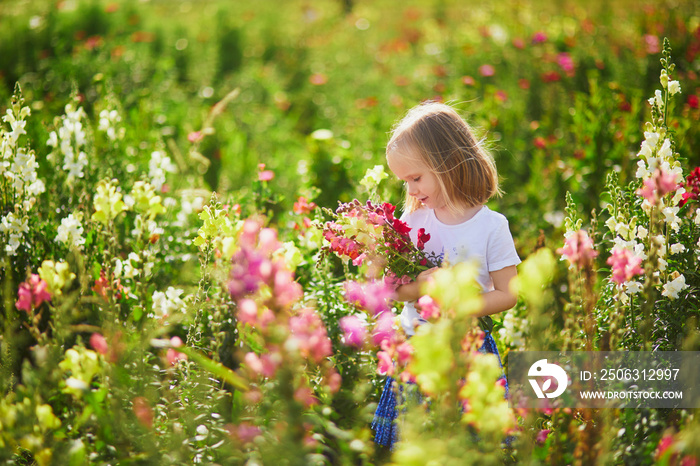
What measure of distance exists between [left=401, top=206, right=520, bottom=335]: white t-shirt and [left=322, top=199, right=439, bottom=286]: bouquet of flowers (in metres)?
0.11

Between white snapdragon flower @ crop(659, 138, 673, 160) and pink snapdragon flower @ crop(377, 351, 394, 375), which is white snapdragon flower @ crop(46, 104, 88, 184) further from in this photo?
white snapdragon flower @ crop(659, 138, 673, 160)

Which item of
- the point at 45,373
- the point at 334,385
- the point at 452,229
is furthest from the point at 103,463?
the point at 452,229

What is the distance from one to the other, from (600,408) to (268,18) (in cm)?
911

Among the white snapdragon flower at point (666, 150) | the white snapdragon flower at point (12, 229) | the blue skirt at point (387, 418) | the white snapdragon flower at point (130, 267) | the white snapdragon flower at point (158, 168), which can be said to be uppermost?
the white snapdragon flower at point (158, 168)

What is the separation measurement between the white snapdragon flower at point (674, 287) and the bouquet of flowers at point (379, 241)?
0.76m

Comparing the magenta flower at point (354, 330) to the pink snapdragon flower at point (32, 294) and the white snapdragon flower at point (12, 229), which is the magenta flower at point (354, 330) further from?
the white snapdragon flower at point (12, 229)

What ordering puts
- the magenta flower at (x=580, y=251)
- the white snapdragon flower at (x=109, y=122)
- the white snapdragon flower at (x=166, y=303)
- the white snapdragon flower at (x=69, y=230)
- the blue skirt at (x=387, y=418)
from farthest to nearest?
the white snapdragon flower at (x=109, y=122) < the white snapdragon flower at (x=166, y=303) < the white snapdragon flower at (x=69, y=230) < the blue skirt at (x=387, y=418) < the magenta flower at (x=580, y=251)

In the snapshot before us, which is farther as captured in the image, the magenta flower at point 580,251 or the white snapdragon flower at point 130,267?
the white snapdragon flower at point 130,267

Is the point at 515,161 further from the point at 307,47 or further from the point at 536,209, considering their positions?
the point at 307,47

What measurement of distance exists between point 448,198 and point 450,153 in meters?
0.16

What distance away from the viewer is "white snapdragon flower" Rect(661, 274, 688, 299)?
1720 mm

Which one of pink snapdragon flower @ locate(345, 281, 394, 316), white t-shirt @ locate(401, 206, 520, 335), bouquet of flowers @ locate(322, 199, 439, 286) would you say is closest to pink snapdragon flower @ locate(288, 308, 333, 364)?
pink snapdragon flower @ locate(345, 281, 394, 316)

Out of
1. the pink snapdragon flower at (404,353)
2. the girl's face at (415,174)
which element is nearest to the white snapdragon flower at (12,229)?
the girl's face at (415,174)

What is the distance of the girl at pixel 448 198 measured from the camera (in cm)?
178
